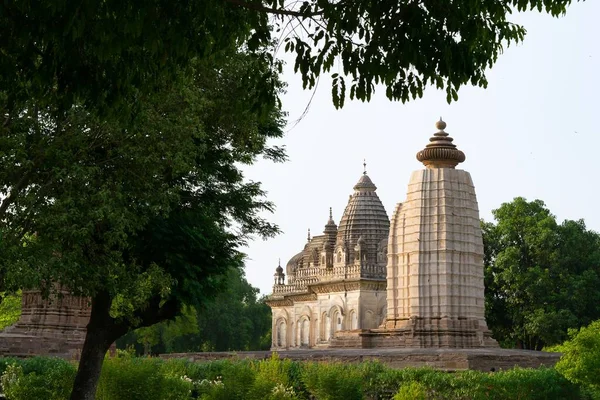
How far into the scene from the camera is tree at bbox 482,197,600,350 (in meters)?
40.1

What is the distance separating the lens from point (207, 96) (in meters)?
16.3

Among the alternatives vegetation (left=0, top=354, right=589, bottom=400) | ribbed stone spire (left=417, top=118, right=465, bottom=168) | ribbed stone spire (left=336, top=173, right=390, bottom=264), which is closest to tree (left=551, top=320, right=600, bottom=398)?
vegetation (left=0, top=354, right=589, bottom=400)

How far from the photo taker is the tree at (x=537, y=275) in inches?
1577

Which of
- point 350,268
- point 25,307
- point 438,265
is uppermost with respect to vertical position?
point 350,268

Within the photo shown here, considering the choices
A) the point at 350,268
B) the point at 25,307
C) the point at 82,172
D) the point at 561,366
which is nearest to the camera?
the point at 82,172

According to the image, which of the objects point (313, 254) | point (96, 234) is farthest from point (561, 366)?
point (313, 254)

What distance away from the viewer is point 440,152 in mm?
29188

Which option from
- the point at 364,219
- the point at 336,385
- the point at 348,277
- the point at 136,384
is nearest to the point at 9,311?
the point at 348,277

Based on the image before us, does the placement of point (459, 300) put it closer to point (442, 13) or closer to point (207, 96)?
point (207, 96)

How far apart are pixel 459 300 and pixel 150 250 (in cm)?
1391

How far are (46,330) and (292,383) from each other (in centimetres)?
672

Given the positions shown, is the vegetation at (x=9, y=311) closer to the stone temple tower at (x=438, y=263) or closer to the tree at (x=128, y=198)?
the stone temple tower at (x=438, y=263)

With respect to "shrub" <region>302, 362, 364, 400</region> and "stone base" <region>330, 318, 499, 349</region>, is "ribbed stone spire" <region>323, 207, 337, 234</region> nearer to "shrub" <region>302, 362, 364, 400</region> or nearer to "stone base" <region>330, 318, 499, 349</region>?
"stone base" <region>330, 318, 499, 349</region>

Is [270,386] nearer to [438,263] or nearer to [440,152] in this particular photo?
[438,263]
